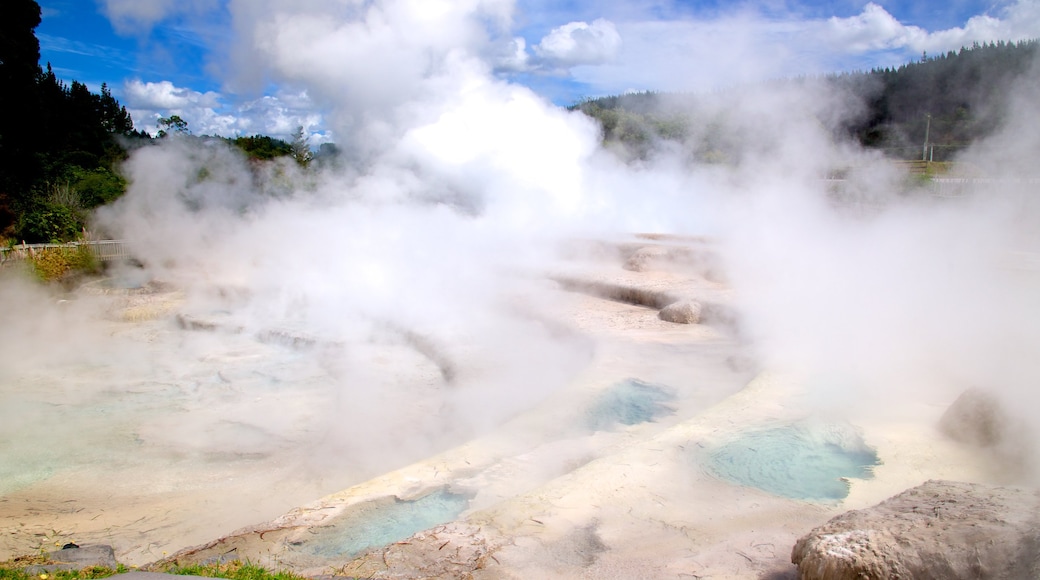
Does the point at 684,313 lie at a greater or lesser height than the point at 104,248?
lesser

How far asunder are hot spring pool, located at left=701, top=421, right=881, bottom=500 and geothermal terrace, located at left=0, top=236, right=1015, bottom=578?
0.05 feet

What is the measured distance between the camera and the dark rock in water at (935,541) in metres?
2.31

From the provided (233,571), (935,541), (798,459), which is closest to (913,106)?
(798,459)

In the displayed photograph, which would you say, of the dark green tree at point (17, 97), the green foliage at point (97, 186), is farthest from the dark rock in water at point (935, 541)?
the dark green tree at point (17, 97)

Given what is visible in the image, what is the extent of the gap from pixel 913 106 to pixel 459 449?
10.5 m

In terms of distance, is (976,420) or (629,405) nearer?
(976,420)

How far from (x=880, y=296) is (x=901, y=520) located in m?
6.03

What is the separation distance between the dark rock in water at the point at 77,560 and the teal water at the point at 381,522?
83 centimetres

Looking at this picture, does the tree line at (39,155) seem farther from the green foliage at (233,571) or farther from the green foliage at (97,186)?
the green foliage at (233,571)

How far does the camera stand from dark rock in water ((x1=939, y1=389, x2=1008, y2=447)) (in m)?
3.97

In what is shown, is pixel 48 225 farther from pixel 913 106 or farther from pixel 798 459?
pixel 913 106

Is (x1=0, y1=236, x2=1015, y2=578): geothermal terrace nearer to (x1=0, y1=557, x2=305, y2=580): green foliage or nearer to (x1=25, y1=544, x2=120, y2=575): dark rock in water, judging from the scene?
(x1=0, y1=557, x2=305, y2=580): green foliage

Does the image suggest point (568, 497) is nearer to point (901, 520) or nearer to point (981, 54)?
point (901, 520)

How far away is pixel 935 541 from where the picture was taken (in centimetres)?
246
